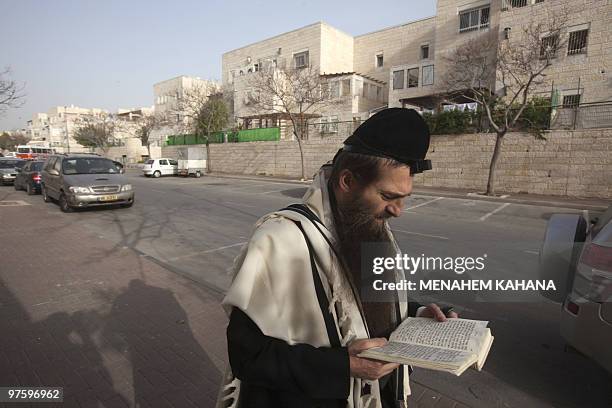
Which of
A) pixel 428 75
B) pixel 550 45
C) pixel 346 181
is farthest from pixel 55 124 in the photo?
pixel 346 181

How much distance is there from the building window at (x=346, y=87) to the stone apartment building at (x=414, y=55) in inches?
1.0

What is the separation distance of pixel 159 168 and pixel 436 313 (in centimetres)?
3067

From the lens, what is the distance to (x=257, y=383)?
1149 millimetres

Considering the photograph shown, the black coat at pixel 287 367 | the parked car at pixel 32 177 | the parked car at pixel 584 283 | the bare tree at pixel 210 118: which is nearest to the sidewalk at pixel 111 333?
the parked car at pixel 584 283

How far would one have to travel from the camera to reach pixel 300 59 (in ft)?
123

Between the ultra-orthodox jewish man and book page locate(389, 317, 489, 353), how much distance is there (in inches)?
4.6

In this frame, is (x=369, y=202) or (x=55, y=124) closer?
(x=369, y=202)

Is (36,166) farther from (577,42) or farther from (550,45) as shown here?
(577,42)

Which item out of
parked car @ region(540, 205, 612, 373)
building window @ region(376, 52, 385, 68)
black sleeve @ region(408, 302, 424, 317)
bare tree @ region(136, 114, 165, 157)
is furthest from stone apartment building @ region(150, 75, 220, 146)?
black sleeve @ region(408, 302, 424, 317)

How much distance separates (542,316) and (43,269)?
7077mm

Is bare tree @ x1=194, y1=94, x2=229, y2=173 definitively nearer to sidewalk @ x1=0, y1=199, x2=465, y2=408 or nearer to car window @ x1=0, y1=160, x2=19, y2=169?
car window @ x1=0, y1=160, x2=19, y2=169

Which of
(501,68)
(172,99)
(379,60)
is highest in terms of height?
(379,60)

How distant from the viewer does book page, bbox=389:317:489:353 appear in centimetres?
116

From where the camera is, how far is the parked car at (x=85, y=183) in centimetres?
1047
